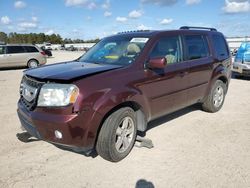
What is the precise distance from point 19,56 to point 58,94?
1565cm

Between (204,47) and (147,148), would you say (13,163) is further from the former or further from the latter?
(204,47)

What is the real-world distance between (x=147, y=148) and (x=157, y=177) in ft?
2.93

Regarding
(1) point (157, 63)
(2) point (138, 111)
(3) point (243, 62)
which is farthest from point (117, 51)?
(3) point (243, 62)

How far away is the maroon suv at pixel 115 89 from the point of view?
131 inches

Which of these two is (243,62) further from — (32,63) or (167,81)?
(32,63)

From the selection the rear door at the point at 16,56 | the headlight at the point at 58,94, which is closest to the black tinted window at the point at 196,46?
the headlight at the point at 58,94

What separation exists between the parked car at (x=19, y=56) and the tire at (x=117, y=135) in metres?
15.2

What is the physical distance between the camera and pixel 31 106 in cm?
363

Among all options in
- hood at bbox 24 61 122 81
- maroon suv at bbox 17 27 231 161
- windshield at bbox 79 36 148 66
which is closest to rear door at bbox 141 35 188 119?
maroon suv at bbox 17 27 231 161

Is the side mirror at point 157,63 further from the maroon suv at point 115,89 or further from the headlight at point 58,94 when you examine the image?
the headlight at point 58,94

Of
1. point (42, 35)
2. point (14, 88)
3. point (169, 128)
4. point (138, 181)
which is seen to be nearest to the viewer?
point (138, 181)

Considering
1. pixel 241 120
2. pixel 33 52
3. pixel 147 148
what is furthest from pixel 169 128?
pixel 33 52

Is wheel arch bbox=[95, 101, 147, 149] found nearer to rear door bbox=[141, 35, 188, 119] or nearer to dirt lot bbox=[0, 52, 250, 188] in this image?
rear door bbox=[141, 35, 188, 119]

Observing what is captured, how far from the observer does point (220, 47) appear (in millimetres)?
6324
